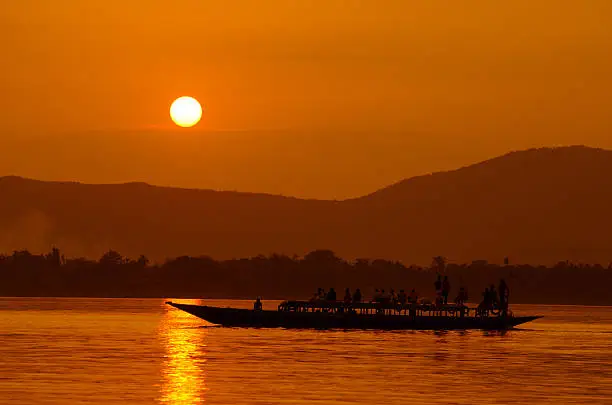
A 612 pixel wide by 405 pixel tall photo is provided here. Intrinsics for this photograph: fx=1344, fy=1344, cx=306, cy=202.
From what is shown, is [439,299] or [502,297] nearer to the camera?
[439,299]

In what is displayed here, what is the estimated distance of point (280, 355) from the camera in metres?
87.1

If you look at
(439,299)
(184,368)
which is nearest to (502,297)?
(439,299)

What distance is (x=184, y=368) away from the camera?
255 ft

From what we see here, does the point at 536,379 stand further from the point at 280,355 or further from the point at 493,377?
the point at 280,355

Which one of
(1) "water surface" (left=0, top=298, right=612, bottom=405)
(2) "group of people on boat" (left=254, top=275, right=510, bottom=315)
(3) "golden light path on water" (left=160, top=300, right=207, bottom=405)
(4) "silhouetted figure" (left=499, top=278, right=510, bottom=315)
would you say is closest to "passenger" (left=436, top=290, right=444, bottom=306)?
(2) "group of people on boat" (left=254, top=275, right=510, bottom=315)

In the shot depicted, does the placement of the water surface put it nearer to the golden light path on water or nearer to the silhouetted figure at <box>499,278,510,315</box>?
the golden light path on water

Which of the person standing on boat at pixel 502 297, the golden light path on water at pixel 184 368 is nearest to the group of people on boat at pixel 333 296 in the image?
the golden light path on water at pixel 184 368

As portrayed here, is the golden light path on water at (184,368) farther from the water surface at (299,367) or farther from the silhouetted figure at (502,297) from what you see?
the silhouetted figure at (502,297)

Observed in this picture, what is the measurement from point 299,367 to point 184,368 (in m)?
6.69

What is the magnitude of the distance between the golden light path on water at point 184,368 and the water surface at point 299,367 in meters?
0.08

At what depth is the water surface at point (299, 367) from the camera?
61469 mm

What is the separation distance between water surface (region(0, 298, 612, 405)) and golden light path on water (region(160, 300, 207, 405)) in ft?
0.28

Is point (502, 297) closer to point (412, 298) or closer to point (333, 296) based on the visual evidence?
point (412, 298)

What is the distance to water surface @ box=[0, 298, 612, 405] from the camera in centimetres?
6147
